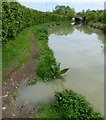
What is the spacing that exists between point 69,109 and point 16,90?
3.04 metres

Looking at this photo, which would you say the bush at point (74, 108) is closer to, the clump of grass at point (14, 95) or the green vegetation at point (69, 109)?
the green vegetation at point (69, 109)

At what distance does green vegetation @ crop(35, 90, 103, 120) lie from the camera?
216 inches

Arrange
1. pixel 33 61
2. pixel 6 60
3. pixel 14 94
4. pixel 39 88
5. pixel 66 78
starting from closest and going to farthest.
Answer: pixel 14 94
pixel 39 88
pixel 66 78
pixel 6 60
pixel 33 61

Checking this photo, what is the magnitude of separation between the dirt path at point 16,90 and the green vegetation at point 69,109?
490 mm

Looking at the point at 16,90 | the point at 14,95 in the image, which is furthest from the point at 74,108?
the point at 16,90

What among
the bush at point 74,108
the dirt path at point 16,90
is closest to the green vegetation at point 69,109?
the bush at point 74,108

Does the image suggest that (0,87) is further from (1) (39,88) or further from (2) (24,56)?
(2) (24,56)

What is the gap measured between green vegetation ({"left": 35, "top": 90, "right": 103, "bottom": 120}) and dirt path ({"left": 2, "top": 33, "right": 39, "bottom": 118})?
1.61 feet

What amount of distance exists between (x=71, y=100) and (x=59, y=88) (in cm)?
232

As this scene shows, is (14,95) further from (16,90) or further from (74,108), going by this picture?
(74,108)

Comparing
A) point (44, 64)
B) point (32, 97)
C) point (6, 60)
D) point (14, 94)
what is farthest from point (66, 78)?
point (6, 60)

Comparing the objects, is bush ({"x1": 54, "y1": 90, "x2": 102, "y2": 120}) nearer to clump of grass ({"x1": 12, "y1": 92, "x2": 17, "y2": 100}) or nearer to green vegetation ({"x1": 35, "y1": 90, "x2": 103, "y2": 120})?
green vegetation ({"x1": 35, "y1": 90, "x2": 103, "y2": 120})

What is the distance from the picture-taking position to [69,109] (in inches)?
224

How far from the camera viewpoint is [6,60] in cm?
991
